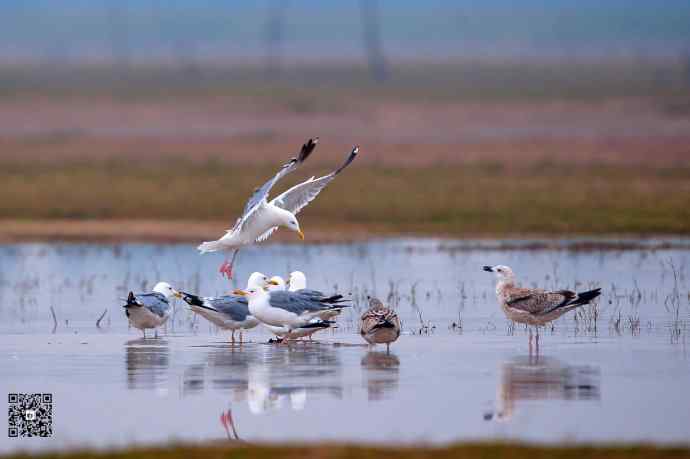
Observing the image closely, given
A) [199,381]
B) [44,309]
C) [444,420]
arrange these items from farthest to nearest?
[44,309], [199,381], [444,420]

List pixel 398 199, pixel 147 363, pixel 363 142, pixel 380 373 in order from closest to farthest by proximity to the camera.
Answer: pixel 380 373, pixel 147 363, pixel 398 199, pixel 363 142

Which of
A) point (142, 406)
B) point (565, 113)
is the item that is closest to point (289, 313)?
point (142, 406)

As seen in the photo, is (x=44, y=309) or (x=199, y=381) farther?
(x=44, y=309)

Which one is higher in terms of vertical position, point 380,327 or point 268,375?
point 380,327

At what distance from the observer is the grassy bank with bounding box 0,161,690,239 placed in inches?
1179

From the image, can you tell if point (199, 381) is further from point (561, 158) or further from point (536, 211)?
point (561, 158)

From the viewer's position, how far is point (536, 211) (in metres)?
31.1

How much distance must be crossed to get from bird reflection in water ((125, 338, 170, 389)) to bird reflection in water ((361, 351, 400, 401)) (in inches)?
74.3

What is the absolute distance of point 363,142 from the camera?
1999 inches

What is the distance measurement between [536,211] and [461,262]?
7.48 metres

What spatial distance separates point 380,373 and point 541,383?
63.7 inches

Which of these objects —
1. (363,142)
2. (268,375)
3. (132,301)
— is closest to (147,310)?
(132,301)

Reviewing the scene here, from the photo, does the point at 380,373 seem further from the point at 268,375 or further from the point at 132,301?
the point at 132,301
